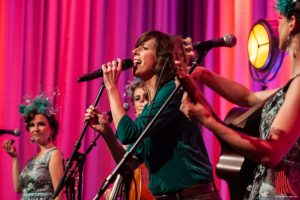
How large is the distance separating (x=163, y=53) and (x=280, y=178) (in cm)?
94

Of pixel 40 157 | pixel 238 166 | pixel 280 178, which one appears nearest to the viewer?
pixel 280 178

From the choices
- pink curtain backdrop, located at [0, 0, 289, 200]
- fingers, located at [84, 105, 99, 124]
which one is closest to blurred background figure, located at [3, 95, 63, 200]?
pink curtain backdrop, located at [0, 0, 289, 200]

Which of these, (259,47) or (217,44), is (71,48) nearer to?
(259,47)

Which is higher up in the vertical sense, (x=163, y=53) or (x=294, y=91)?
(x=163, y=53)

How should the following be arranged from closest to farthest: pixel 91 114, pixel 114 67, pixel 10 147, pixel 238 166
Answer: pixel 238 166
pixel 114 67
pixel 91 114
pixel 10 147

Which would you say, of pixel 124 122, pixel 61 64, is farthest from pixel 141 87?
pixel 61 64

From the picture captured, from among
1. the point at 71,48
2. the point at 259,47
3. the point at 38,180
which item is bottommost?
the point at 38,180

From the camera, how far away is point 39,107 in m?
4.42

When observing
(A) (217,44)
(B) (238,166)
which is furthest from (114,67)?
(B) (238,166)

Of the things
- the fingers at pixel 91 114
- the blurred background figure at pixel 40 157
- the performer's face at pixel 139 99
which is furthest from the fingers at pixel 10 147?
the fingers at pixel 91 114

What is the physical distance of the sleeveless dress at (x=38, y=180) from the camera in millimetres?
4113

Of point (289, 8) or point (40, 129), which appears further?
point (40, 129)

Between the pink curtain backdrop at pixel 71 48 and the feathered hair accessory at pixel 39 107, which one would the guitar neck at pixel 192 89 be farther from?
the feathered hair accessory at pixel 39 107

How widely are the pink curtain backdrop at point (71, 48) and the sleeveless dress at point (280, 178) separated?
271cm
